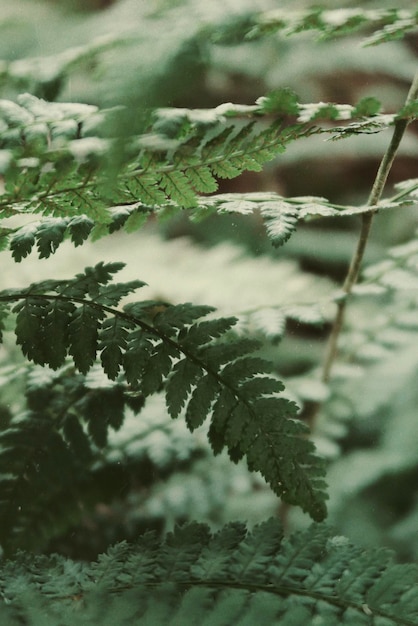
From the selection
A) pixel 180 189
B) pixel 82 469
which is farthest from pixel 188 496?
pixel 180 189

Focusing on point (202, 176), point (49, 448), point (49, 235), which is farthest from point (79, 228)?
point (49, 448)

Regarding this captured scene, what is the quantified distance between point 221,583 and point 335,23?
54 cm

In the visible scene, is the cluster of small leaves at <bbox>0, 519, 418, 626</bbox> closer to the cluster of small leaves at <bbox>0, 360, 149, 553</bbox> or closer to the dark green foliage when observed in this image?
the dark green foliage

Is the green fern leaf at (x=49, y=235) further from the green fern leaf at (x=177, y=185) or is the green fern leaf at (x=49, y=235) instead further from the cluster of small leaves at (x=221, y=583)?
the cluster of small leaves at (x=221, y=583)

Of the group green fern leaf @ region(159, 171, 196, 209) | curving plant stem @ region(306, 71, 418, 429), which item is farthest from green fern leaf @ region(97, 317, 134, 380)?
curving plant stem @ region(306, 71, 418, 429)

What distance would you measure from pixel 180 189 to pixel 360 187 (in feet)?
7.23

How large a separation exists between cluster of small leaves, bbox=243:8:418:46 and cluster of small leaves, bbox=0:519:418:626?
481 mm

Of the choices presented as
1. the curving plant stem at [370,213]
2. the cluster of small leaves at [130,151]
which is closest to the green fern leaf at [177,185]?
the cluster of small leaves at [130,151]

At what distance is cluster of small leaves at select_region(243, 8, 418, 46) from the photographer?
0.69 m

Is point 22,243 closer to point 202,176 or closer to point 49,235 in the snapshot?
point 49,235

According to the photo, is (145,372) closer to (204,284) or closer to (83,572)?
(83,572)

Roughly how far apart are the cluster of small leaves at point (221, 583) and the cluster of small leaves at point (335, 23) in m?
0.48

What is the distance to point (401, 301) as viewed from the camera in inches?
51.6

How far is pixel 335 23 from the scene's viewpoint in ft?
2.27
